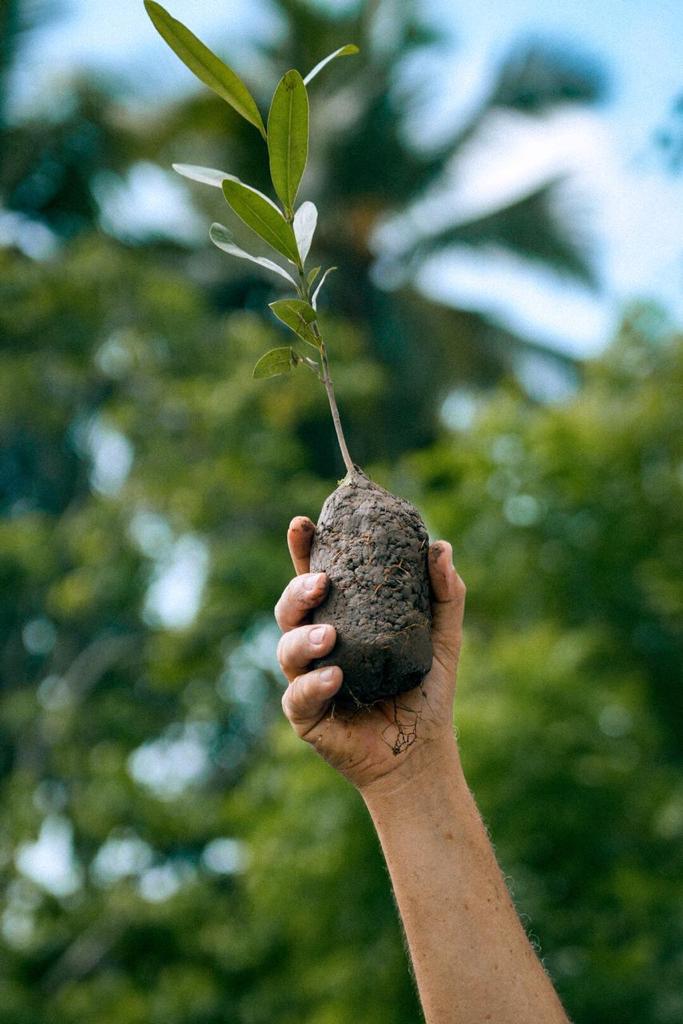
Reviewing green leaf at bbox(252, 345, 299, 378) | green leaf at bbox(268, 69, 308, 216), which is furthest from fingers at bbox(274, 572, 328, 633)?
green leaf at bbox(268, 69, 308, 216)

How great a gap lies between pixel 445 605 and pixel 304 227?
2.18 ft

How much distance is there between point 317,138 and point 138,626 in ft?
20.2

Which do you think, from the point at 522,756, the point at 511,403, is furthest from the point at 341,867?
the point at 511,403

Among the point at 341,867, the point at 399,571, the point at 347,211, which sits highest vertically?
the point at 347,211

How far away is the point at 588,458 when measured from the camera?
9.19 m

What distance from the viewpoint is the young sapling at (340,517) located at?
1.74 m

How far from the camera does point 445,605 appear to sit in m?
1.91

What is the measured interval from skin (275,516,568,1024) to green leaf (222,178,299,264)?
21.6 inches

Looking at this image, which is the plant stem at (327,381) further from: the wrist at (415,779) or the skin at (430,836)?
the wrist at (415,779)

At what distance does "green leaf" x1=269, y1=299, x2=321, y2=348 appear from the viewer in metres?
1.85

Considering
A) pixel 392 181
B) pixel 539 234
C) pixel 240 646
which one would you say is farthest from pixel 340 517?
pixel 539 234

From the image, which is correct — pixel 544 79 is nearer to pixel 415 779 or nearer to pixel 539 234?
pixel 539 234

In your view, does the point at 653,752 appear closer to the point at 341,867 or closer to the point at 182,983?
the point at 341,867

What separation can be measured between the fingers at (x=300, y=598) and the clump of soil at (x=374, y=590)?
3cm
